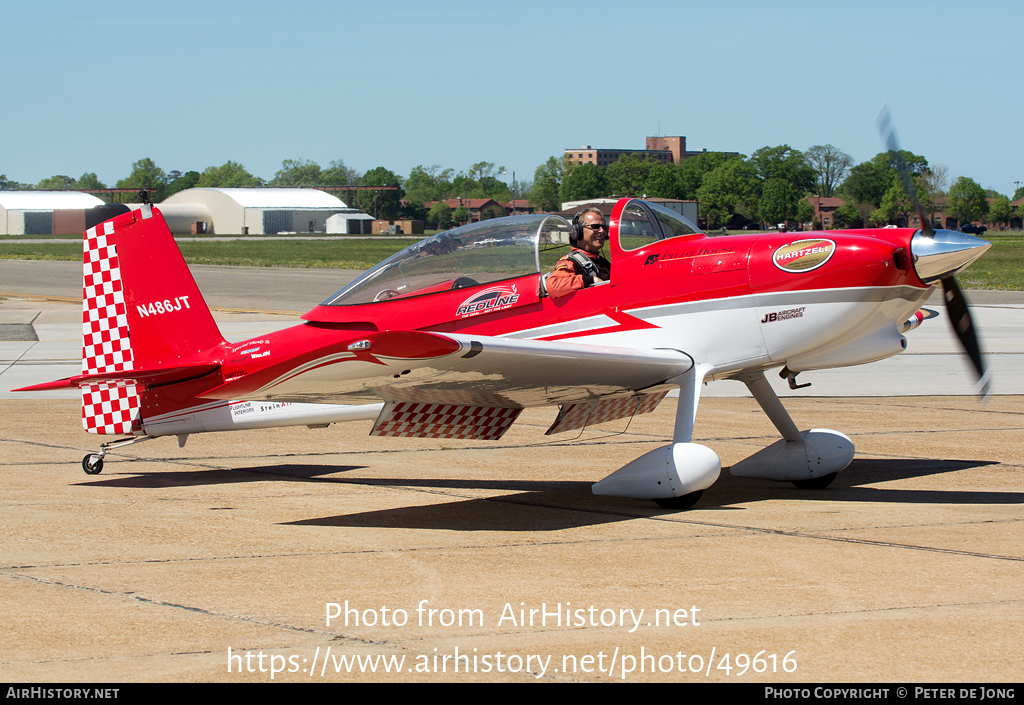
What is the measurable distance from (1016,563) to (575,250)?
3.71 meters

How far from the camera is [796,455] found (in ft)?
27.4

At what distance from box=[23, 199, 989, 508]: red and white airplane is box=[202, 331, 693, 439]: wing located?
0.06ft

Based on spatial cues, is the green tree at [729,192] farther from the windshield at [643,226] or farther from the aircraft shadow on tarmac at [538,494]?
the windshield at [643,226]

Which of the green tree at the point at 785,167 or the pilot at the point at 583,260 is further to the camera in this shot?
the green tree at the point at 785,167

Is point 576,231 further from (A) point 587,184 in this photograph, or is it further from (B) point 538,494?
(A) point 587,184

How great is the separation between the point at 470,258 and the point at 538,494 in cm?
197

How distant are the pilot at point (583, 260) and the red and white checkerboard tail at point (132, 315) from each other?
299 centimetres

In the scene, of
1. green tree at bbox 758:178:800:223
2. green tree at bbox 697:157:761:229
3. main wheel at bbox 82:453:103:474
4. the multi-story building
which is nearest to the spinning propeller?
main wheel at bbox 82:453:103:474

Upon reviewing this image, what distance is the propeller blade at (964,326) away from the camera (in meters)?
7.76

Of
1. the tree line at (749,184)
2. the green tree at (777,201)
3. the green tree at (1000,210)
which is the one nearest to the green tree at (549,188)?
the tree line at (749,184)

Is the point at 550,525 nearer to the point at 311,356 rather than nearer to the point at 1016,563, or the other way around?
the point at 311,356

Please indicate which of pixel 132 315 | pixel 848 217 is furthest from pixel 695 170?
pixel 132 315

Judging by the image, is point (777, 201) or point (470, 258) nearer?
point (470, 258)

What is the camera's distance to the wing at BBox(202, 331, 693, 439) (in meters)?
6.09
